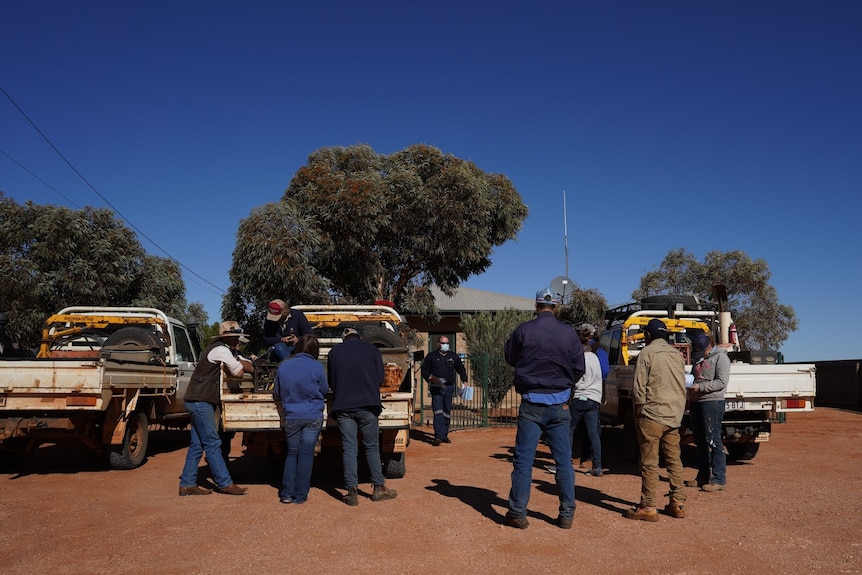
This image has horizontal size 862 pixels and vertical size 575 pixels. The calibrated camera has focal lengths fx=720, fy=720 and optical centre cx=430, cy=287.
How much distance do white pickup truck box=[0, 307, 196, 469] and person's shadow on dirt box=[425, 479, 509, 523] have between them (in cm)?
394

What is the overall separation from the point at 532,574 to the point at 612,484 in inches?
144

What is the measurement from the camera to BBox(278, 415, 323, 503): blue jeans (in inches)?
277

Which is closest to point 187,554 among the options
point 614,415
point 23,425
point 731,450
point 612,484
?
point 23,425

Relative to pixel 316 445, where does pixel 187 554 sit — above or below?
below

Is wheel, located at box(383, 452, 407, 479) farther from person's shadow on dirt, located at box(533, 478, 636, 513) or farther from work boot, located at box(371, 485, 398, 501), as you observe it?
person's shadow on dirt, located at box(533, 478, 636, 513)

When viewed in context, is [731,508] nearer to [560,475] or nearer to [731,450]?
[560,475]

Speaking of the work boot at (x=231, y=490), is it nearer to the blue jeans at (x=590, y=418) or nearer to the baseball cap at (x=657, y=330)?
the blue jeans at (x=590, y=418)

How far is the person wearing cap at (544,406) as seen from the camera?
19.5ft

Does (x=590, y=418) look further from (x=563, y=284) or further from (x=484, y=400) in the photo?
(x=563, y=284)

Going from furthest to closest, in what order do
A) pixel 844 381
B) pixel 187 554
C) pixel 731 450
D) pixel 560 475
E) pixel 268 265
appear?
pixel 844 381
pixel 268 265
pixel 731 450
pixel 560 475
pixel 187 554

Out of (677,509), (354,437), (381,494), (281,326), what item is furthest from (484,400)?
(677,509)

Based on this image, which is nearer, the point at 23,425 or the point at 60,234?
the point at 23,425

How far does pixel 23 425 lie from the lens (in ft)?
26.9

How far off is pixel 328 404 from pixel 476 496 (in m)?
1.81
